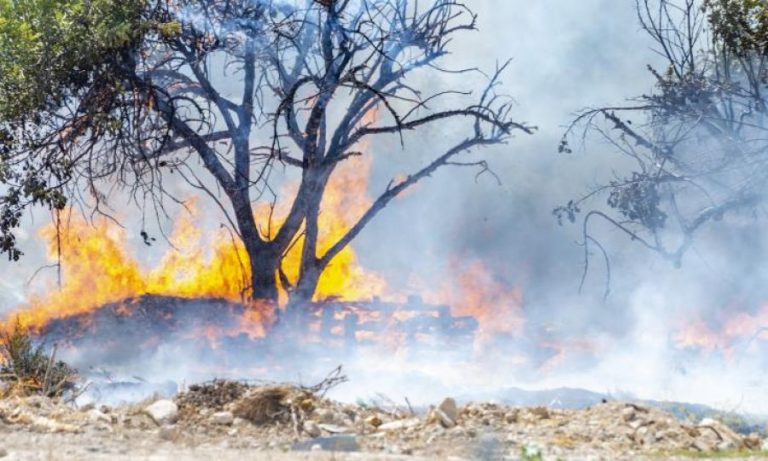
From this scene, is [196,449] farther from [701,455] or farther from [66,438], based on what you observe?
[701,455]

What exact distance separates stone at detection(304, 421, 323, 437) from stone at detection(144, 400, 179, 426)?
4.41ft

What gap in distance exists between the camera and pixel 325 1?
15.0m

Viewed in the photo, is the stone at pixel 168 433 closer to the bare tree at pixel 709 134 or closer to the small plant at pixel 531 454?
the small plant at pixel 531 454

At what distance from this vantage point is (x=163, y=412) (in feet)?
30.7

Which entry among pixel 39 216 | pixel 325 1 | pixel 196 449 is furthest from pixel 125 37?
pixel 39 216

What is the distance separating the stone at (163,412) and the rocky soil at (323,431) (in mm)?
11

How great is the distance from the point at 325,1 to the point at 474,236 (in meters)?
9.43

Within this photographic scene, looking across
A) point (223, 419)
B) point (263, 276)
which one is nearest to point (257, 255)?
point (263, 276)

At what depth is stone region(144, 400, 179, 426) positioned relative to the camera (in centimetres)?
929

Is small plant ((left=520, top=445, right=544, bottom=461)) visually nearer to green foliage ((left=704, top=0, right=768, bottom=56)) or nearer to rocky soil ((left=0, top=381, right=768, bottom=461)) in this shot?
rocky soil ((left=0, top=381, right=768, bottom=461))

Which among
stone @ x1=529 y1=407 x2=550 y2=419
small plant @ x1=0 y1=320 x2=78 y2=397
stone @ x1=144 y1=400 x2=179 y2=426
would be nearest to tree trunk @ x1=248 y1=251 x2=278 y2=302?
small plant @ x1=0 y1=320 x2=78 y2=397

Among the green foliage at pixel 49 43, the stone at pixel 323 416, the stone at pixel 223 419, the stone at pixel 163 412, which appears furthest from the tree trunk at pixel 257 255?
the stone at pixel 323 416

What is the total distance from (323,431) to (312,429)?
10cm

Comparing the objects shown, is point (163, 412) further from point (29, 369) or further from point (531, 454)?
point (531, 454)
